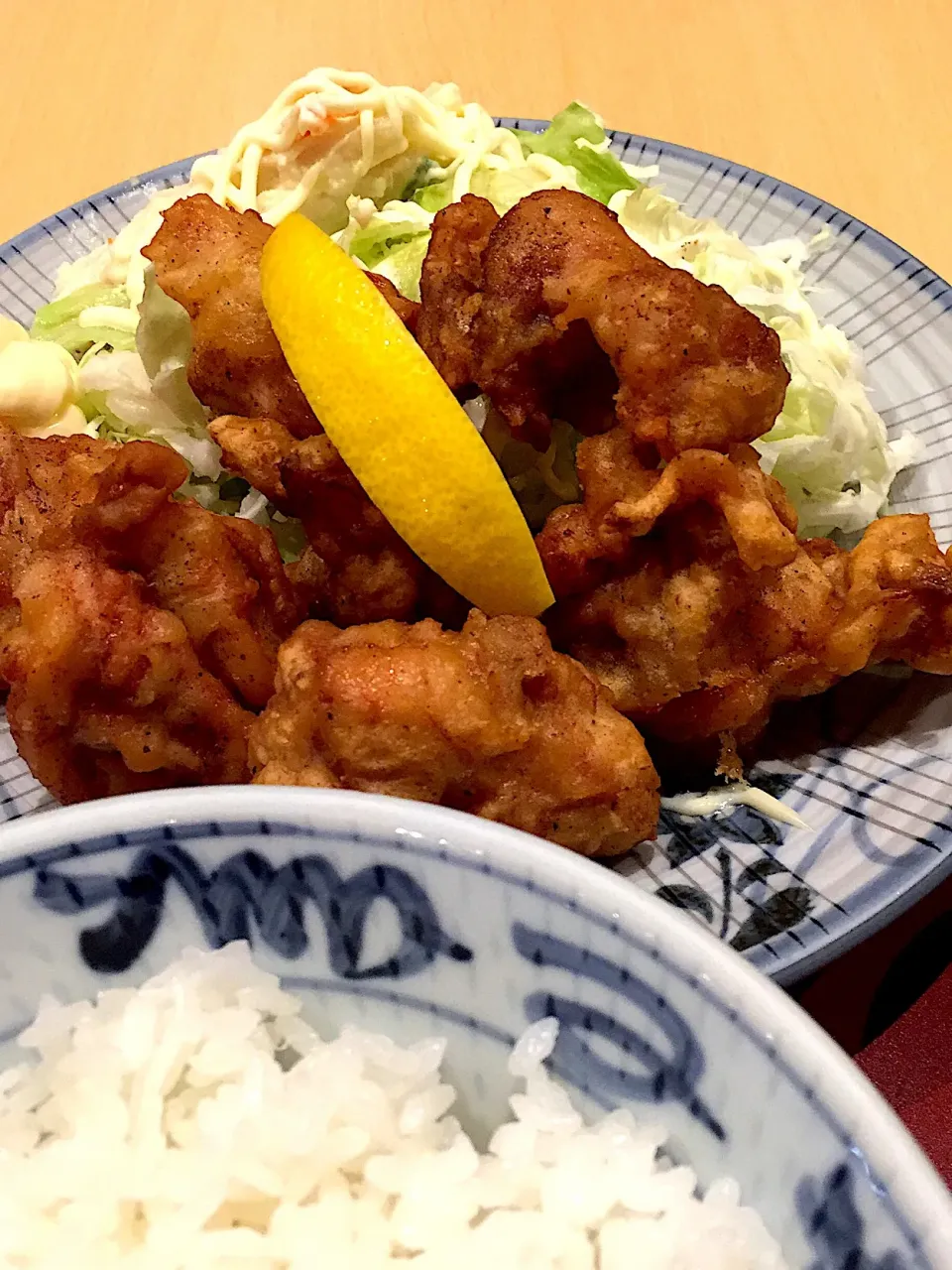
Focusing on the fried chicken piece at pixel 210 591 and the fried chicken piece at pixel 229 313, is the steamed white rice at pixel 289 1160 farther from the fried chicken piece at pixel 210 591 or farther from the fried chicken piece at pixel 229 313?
the fried chicken piece at pixel 229 313

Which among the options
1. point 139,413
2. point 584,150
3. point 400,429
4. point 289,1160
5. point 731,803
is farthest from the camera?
point 584,150

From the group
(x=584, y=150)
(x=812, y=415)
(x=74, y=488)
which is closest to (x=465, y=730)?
(x=74, y=488)

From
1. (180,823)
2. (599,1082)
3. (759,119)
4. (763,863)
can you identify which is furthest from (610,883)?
(759,119)

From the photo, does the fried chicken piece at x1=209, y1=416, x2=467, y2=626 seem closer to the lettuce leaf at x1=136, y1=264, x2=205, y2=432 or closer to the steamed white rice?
the lettuce leaf at x1=136, y1=264, x2=205, y2=432

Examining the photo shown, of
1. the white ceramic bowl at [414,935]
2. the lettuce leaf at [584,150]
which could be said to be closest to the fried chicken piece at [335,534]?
the white ceramic bowl at [414,935]

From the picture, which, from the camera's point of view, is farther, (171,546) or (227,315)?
(227,315)

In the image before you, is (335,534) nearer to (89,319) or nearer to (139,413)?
(139,413)

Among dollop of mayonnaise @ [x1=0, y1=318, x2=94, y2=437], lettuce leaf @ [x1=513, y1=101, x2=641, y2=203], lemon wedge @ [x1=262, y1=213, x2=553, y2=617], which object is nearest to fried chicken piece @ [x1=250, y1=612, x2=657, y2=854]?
lemon wedge @ [x1=262, y1=213, x2=553, y2=617]
